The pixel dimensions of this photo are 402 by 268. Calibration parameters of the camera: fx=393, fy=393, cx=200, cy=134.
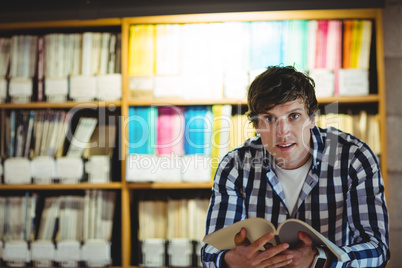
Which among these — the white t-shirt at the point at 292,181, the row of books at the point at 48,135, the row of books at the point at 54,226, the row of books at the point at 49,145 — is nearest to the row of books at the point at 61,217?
the row of books at the point at 54,226

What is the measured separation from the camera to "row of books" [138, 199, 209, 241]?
1968mm

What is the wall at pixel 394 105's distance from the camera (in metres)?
2.08

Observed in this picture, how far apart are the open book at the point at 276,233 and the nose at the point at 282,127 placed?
34 centimetres

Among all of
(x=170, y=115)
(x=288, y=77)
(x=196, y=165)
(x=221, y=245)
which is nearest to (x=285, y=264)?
(x=221, y=245)

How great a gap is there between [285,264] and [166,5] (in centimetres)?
126

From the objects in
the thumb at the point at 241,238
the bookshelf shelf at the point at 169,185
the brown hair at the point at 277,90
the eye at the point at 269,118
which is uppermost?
the brown hair at the point at 277,90

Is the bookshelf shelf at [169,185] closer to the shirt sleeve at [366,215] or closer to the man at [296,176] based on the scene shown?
the man at [296,176]

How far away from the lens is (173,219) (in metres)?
1.98

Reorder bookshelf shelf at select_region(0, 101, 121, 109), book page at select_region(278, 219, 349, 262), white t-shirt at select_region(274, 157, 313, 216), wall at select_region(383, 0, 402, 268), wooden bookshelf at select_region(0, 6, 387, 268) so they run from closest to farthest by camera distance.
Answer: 1. book page at select_region(278, 219, 349, 262)
2. white t-shirt at select_region(274, 157, 313, 216)
3. wooden bookshelf at select_region(0, 6, 387, 268)
4. bookshelf shelf at select_region(0, 101, 121, 109)
5. wall at select_region(383, 0, 402, 268)

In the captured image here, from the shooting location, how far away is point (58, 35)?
2035mm

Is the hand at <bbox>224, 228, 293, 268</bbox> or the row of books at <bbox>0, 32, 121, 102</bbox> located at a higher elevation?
the row of books at <bbox>0, 32, 121, 102</bbox>

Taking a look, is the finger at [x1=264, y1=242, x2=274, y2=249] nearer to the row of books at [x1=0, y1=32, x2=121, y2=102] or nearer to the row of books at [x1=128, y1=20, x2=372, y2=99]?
the row of books at [x1=128, y1=20, x2=372, y2=99]

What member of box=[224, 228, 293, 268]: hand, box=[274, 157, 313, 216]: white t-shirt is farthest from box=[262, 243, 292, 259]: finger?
box=[274, 157, 313, 216]: white t-shirt

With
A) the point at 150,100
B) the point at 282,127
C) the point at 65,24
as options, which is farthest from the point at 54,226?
the point at 282,127
